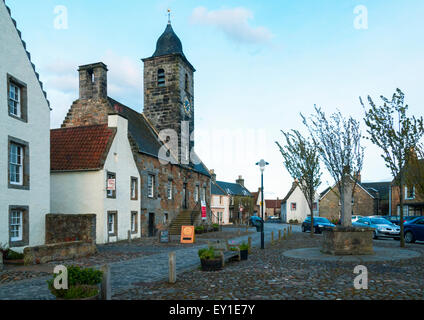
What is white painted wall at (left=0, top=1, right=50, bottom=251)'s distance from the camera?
16.0 m

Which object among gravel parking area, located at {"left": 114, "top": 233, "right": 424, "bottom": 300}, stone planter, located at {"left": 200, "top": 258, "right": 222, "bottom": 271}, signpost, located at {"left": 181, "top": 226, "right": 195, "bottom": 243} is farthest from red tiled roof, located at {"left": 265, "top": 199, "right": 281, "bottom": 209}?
stone planter, located at {"left": 200, "top": 258, "right": 222, "bottom": 271}

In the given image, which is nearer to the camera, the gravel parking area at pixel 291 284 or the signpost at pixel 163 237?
the gravel parking area at pixel 291 284

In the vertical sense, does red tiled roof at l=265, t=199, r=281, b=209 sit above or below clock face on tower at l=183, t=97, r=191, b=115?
below

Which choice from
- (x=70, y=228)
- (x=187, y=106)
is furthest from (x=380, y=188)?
(x=70, y=228)

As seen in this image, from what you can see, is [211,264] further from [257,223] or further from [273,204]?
[273,204]

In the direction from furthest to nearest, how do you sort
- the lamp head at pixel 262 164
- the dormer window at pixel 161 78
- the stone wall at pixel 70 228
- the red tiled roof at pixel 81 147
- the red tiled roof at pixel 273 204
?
the red tiled roof at pixel 273 204, the dormer window at pixel 161 78, the red tiled roof at pixel 81 147, the lamp head at pixel 262 164, the stone wall at pixel 70 228

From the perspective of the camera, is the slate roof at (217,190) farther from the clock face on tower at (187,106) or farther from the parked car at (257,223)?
the clock face on tower at (187,106)

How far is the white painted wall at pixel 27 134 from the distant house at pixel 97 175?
13.3 ft

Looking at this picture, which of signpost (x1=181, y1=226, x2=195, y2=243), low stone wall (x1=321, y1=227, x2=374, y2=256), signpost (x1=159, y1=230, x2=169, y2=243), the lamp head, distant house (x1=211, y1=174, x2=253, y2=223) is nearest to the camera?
low stone wall (x1=321, y1=227, x2=374, y2=256)

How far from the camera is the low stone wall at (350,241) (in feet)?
51.3

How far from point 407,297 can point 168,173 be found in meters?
26.7

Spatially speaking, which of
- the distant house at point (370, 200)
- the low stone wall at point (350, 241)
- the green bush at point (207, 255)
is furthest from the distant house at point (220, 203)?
the green bush at point (207, 255)

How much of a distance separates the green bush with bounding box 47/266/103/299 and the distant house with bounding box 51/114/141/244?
15764 millimetres

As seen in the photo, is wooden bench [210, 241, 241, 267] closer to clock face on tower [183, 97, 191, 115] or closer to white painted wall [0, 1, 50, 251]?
white painted wall [0, 1, 50, 251]
